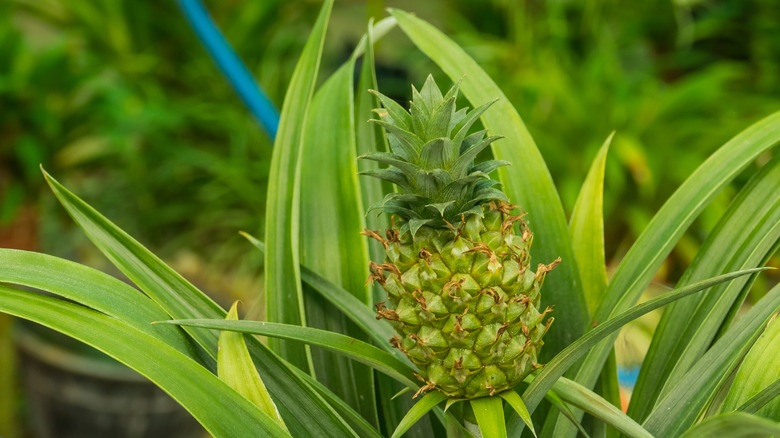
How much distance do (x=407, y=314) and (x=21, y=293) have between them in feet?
0.88

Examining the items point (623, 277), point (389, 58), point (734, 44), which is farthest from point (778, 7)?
point (623, 277)

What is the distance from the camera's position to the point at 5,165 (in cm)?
163

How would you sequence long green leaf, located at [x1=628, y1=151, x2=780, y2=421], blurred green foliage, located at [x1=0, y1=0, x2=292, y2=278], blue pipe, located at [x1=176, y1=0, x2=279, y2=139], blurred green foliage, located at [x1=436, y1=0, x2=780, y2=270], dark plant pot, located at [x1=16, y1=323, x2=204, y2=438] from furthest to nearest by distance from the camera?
blurred green foliage, located at [x1=0, y1=0, x2=292, y2=278] → blurred green foliage, located at [x1=436, y1=0, x2=780, y2=270] → dark plant pot, located at [x1=16, y1=323, x2=204, y2=438] → blue pipe, located at [x1=176, y1=0, x2=279, y2=139] → long green leaf, located at [x1=628, y1=151, x2=780, y2=421]

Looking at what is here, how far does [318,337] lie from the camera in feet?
1.61

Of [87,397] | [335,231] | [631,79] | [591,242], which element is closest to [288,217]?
[335,231]

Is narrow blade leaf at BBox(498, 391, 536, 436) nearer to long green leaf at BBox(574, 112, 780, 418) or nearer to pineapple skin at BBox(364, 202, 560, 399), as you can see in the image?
pineapple skin at BBox(364, 202, 560, 399)

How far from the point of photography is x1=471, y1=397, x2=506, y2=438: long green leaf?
0.46 meters

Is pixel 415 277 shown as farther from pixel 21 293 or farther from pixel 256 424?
pixel 21 293

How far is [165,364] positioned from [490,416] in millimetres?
228

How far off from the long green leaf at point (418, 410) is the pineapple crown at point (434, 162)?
0.12m

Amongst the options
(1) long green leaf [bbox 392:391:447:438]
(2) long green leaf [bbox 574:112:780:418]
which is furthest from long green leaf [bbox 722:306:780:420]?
(1) long green leaf [bbox 392:391:447:438]

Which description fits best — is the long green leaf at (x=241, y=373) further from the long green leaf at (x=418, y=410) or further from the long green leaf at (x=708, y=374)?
the long green leaf at (x=708, y=374)

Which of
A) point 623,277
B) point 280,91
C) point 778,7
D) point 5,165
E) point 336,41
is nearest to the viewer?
point 623,277

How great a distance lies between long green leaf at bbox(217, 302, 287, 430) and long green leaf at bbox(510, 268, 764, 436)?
194 mm
